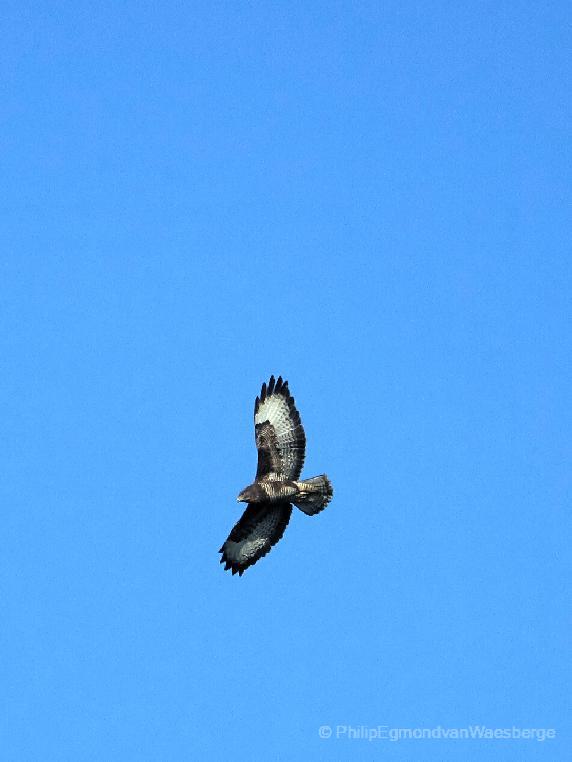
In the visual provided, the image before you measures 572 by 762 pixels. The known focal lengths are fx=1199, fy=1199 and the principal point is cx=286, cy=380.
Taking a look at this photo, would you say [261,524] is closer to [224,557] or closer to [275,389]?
[224,557]

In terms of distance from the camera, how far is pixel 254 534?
98.9ft

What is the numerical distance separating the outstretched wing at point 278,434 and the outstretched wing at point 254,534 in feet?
3.05

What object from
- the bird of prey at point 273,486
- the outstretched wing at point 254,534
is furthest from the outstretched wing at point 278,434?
the outstretched wing at point 254,534

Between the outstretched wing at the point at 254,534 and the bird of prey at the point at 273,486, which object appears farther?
the outstretched wing at the point at 254,534

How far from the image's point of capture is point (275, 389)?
97.5ft

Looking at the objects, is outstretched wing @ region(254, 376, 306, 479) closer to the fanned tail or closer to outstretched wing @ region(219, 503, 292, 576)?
the fanned tail

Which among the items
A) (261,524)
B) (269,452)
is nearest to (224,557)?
(261,524)

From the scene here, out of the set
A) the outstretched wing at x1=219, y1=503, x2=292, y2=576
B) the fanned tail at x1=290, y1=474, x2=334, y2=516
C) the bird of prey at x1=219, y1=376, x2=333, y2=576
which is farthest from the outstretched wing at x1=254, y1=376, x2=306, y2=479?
the outstretched wing at x1=219, y1=503, x2=292, y2=576

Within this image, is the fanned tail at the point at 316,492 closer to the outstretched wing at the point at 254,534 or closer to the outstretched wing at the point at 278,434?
the outstretched wing at the point at 278,434

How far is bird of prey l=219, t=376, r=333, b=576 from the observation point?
28.7 m

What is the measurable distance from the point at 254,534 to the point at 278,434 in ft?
9.06

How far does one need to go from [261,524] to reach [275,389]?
341cm

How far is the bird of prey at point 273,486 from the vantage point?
94.2ft

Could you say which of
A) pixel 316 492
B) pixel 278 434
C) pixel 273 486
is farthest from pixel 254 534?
pixel 278 434
